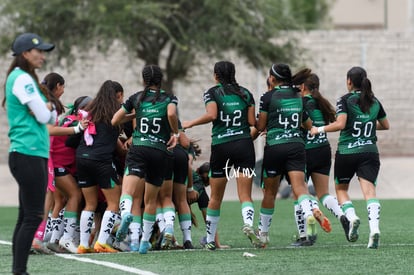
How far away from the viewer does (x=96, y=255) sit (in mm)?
11688

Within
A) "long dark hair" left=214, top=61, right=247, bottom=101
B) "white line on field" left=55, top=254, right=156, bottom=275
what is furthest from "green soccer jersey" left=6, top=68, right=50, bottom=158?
"long dark hair" left=214, top=61, right=247, bottom=101

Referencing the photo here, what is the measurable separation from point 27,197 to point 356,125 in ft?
15.1

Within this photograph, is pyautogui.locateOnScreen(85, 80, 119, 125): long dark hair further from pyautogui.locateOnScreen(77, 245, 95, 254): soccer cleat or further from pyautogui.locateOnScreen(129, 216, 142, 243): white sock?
pyautogui.locateOnScreen(77, 245, 95, 254): soccer cleat

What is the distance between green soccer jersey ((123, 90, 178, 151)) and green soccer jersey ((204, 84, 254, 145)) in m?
0.56

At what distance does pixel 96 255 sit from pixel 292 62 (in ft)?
54.6

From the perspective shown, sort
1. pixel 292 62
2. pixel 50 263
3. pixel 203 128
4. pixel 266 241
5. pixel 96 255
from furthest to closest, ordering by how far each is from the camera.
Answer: pixel 203 128 → pixel 292 62 → pixel 266 241 → pixel 96 255 → pixel 50 263

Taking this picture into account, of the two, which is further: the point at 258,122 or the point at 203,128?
the point at 203,128

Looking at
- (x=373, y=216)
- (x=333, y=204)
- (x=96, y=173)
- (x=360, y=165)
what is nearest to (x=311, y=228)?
(x=373, y=216)

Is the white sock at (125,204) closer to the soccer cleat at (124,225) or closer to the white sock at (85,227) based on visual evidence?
the soccer cleat at (124,225)

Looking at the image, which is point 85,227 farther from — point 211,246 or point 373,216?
point 373,216

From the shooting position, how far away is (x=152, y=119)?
1180 cm

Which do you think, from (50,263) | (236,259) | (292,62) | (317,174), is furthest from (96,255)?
(292,62)

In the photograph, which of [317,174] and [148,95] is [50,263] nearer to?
[148,95]

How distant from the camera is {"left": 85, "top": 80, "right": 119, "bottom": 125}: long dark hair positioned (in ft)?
40.3
